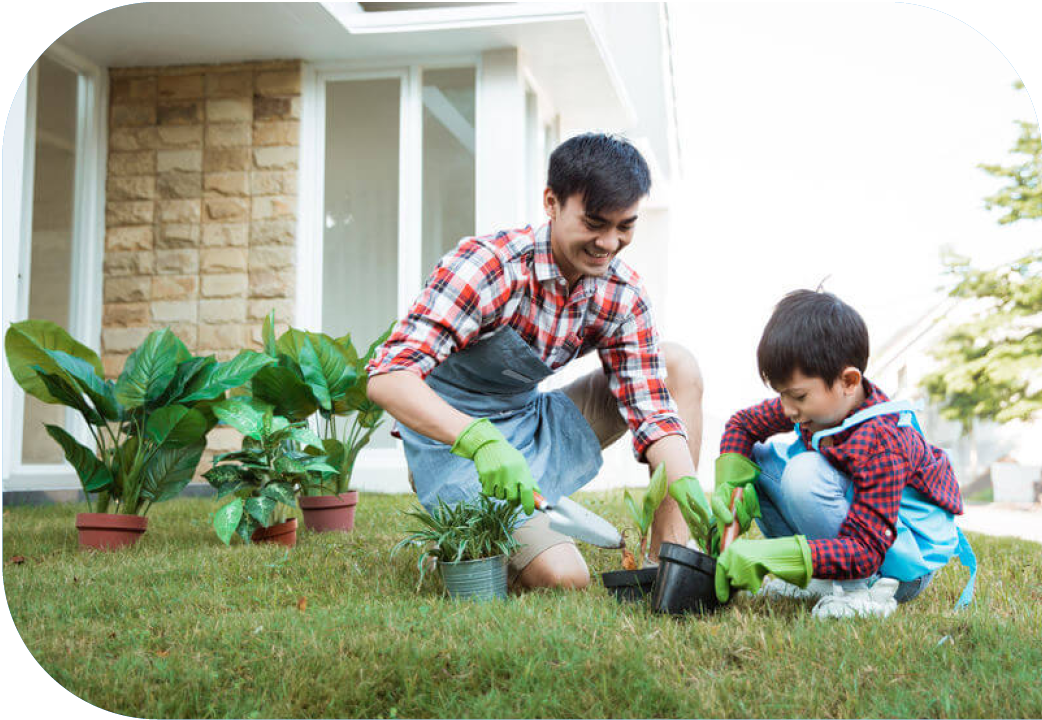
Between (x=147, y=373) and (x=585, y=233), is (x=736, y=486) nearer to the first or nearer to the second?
(x=585, y=233)

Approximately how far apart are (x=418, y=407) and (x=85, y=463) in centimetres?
154

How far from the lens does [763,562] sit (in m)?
1.79

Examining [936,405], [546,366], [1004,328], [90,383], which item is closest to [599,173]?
[546,366]

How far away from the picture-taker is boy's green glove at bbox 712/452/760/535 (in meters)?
2.04

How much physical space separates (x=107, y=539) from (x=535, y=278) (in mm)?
1792

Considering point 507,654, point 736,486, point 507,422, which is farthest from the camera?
point 507,422

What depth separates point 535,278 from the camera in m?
2.37

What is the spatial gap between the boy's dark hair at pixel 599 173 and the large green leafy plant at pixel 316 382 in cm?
114

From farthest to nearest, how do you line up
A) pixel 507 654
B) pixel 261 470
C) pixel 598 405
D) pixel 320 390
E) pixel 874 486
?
pixel 320 390 < pixel 261 470 < pixel 598 405 < pixel 874 486 < pixel 507 654

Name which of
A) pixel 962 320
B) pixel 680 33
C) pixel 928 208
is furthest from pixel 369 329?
pixel 928 208

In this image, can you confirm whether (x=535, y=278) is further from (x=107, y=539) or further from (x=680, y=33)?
(x=680, y=33)

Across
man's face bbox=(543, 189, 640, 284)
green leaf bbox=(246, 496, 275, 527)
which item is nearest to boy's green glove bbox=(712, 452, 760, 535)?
man's face bbox=(543, 189, 640, 284)

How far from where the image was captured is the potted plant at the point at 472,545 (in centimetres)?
203

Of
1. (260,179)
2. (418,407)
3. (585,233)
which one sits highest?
(260,179)
